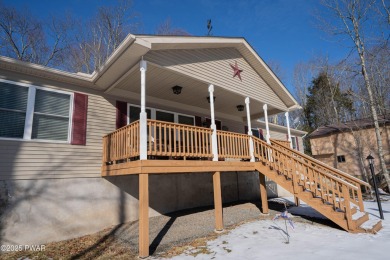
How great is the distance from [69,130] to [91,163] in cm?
124

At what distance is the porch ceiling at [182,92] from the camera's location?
25.9 feet

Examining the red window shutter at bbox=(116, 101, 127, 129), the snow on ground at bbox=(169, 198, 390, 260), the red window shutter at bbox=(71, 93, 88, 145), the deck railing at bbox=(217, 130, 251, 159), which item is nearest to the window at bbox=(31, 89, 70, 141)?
the red window shutter at bbox=(71, 93, 88, 145)

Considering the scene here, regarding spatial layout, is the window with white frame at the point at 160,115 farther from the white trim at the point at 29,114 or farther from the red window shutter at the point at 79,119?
the white trim at the point at 29,114

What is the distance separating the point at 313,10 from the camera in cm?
1650

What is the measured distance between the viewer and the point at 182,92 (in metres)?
9.42

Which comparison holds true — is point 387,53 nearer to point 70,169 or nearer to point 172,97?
point 172,97

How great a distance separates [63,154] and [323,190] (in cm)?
796

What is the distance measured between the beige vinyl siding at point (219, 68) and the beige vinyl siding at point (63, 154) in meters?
2.86

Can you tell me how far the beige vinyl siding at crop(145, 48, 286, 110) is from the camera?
7478 mm

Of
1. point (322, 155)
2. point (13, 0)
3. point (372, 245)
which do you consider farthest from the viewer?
point (322, 155)

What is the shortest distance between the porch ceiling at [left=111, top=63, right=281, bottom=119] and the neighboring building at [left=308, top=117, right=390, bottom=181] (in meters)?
13.7

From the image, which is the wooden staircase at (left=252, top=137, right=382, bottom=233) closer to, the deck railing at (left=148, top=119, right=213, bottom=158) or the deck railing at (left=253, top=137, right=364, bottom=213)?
the deck railing at (left=253, top=137, right=364, bottom=213)

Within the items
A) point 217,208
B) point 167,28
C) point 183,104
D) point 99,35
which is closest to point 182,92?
point 183,104

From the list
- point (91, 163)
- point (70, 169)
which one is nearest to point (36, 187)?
point (70, 169)
